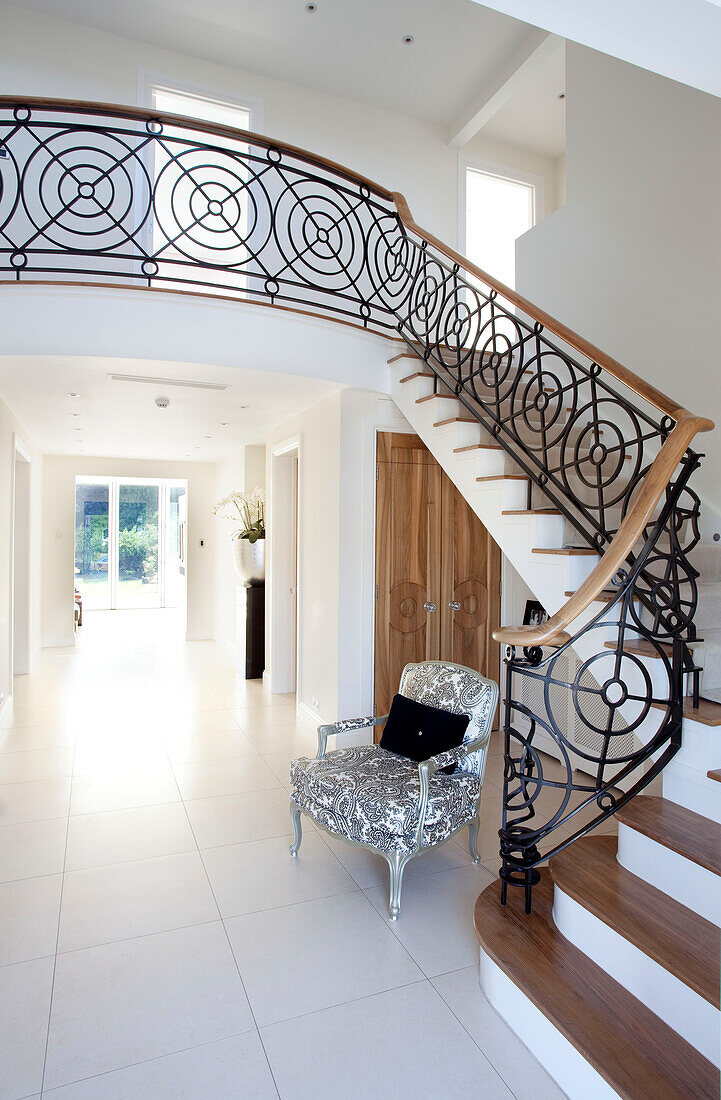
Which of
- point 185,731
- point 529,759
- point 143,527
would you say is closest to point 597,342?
point 529,759

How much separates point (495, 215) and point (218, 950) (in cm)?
689

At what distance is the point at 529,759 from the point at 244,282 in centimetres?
491

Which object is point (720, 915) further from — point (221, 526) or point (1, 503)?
point (221, 526)

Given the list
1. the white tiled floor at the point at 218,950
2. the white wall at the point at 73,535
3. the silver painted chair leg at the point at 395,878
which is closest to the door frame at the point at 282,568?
the white tiled floor at the point at 218,950

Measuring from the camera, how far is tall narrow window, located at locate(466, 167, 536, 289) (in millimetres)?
6691

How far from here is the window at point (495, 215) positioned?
669 centimetres

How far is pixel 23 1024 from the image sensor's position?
Result: 2.13 meters

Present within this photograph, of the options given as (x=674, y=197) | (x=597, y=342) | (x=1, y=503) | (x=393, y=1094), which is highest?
(x=674, y=197)

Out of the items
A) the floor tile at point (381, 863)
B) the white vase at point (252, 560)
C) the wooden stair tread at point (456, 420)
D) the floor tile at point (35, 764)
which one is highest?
the wooden stair tread at point (456, 420)

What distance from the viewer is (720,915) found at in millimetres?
1963

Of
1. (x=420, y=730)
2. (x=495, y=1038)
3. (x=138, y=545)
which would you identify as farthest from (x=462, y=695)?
(x=138, y=545)

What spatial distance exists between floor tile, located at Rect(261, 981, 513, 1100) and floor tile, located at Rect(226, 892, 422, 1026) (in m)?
0.07

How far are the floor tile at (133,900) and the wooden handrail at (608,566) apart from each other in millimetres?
1794

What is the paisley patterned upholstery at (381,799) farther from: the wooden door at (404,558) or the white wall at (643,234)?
the white wall at (643,234)
